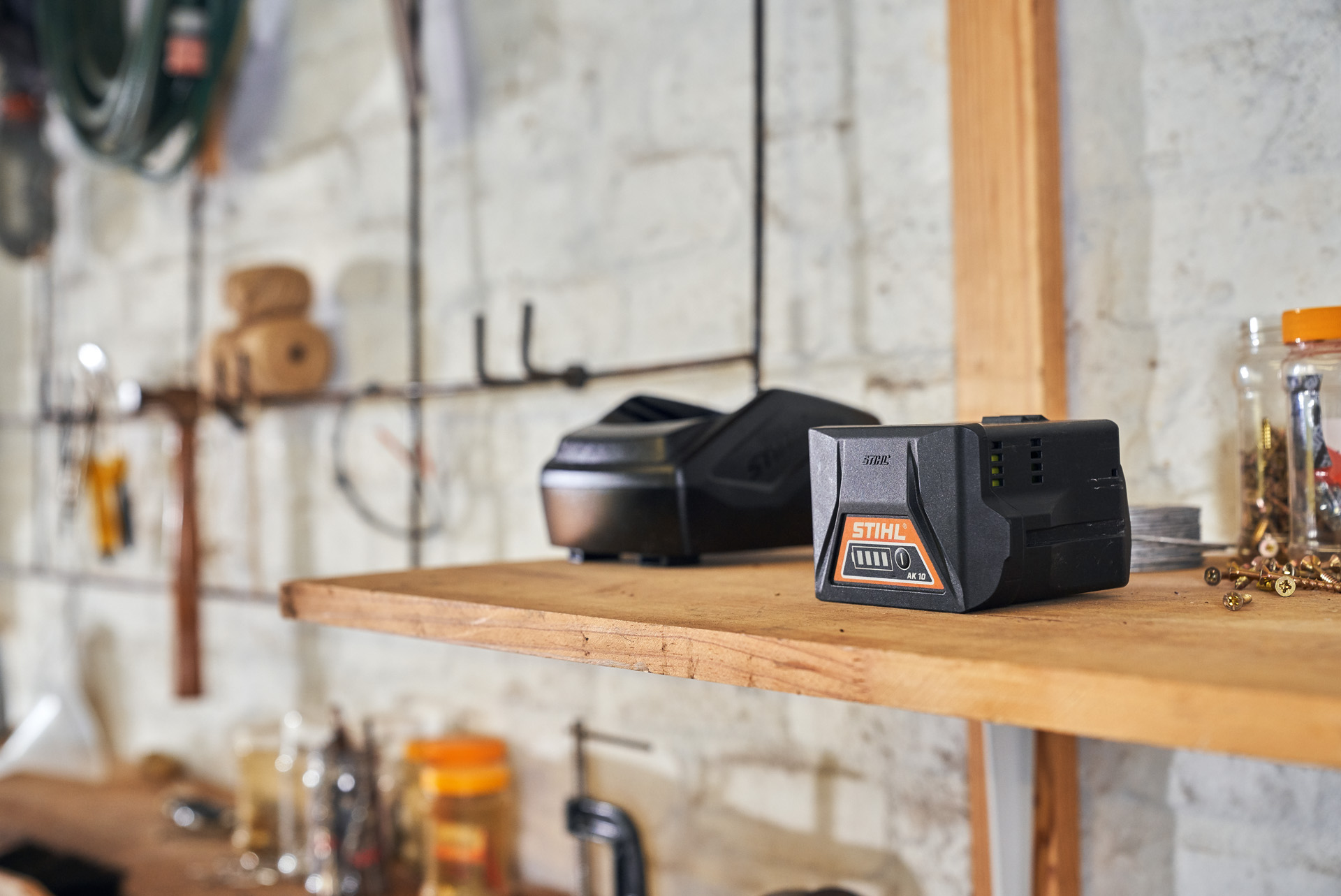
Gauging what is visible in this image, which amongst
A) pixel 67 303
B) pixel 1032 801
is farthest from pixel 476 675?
pixel 67 303

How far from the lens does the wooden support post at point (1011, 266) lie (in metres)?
1.00

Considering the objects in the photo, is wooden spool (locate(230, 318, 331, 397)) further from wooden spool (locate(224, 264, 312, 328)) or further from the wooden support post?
the wooden support post

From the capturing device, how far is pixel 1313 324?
2.35 feet

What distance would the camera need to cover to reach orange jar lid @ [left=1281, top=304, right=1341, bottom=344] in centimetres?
71

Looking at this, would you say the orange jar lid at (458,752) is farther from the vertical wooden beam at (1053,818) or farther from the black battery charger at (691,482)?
the vertical wooden beam at (1053,818)

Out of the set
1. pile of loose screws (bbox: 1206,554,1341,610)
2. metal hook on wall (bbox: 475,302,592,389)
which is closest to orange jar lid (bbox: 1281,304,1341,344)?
pile of loose screws (bbox: 1206,554,1341,610)

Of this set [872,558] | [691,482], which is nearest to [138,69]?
[691,482]

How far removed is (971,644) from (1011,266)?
0.57 m

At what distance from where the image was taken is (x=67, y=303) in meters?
2.46

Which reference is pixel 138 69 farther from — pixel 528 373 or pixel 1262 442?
pixel 1262 442

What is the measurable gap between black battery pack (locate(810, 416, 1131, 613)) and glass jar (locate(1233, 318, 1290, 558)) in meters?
0.18

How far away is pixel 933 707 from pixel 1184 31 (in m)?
0.76

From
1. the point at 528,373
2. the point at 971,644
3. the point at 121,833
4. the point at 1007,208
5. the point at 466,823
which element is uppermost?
the point at 1007,208

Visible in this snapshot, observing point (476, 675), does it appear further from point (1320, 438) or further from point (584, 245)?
point (1320, 438)
